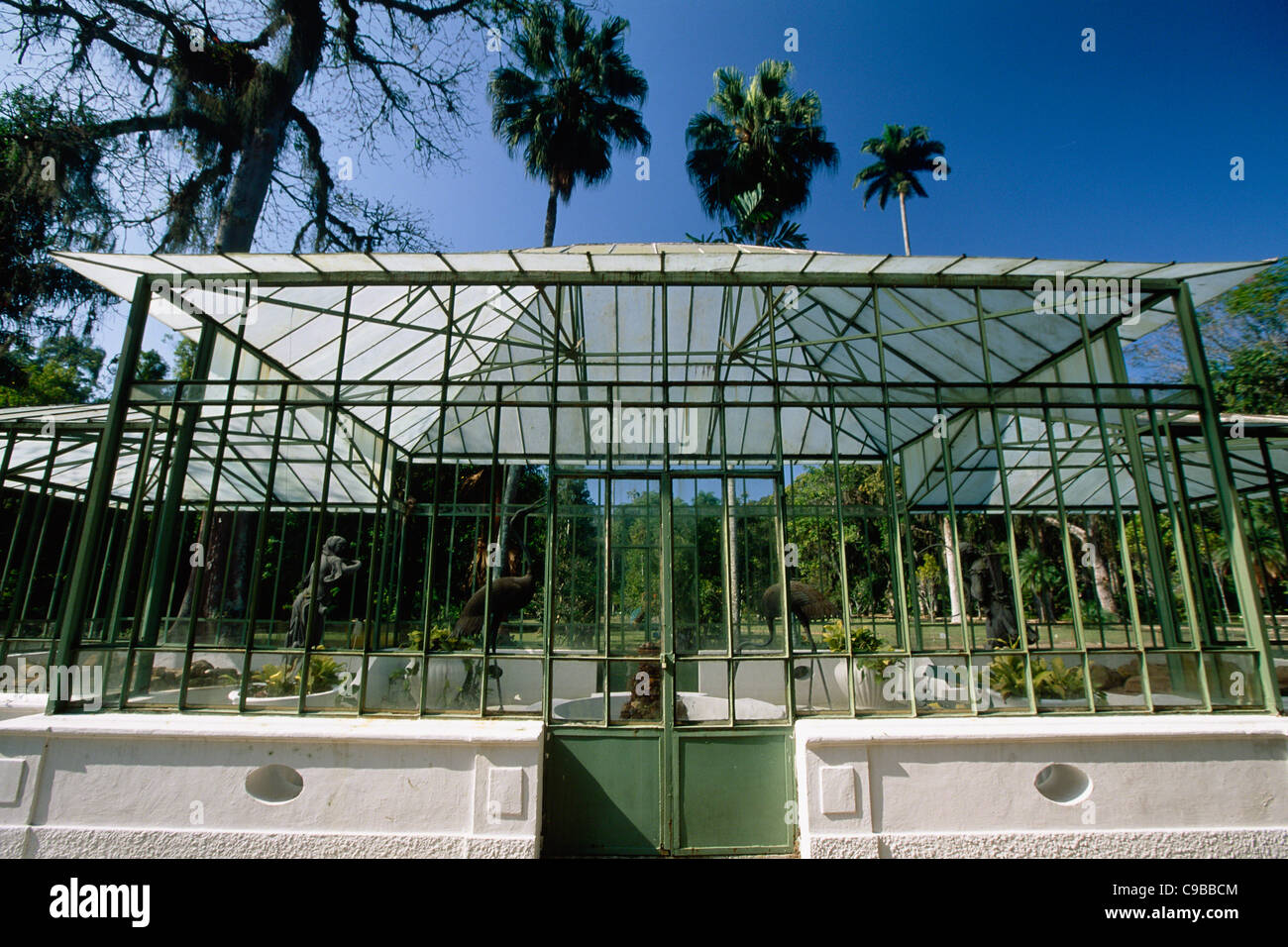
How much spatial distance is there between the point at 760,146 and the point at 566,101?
706 centimetres

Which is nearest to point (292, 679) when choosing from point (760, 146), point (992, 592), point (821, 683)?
point (821, 683)

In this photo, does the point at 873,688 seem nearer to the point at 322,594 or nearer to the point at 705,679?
the point at 705,679

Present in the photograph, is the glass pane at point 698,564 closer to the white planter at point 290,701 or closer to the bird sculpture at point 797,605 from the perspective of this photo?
the bird sculpture at point 797,605

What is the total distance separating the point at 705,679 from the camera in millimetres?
6039

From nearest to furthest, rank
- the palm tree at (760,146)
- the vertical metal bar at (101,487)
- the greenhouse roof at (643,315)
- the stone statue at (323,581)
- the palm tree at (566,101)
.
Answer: the vertical metal bar at (101,487) < the greenhouse roof at (643,315) < the stone statue at (323,581) < the palm tree at (566,101) < the palm tree at (760,146)

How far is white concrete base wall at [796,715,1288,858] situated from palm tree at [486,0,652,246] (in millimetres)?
17469

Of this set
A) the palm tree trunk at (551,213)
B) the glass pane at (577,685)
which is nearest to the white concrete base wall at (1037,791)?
the glass pane at (577,685)

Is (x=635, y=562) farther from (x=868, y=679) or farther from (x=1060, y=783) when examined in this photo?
(x=1060, y=783)

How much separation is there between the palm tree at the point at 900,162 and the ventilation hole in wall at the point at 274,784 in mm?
36663

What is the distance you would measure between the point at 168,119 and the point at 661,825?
16.5m

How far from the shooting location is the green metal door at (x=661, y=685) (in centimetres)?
524

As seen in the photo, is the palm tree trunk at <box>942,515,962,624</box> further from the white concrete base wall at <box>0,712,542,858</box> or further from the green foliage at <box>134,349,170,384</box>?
the green foliage at <box>134,349,170,384</box>
